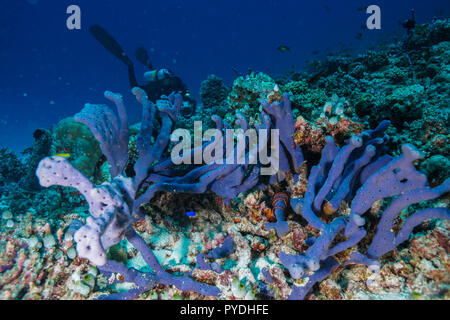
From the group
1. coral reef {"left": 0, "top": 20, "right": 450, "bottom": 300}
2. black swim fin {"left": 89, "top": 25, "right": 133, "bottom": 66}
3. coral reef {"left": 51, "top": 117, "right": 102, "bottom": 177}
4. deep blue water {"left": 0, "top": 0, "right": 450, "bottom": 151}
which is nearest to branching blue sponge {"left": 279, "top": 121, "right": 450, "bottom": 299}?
coral reef {"left": 0, "top": 20, "right": 450, "bottom": 300}

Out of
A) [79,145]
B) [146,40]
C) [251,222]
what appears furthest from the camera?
[146,40]

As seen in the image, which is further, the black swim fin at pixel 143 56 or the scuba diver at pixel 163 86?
the black swim fin at pixel 143 56

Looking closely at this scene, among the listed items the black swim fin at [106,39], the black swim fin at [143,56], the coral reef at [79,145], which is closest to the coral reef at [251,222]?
the coral reef at [79,145]

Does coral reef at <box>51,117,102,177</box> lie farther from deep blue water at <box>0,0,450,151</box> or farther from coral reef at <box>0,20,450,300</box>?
deep blue water at <box>0,0,450,151</box>

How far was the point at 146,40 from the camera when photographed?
138250mm

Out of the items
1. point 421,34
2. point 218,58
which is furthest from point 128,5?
point 421,34

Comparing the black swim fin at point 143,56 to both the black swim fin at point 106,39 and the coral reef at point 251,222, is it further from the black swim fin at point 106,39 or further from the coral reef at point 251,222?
the coral reef at point 251,222

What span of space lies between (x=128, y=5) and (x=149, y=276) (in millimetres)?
170565

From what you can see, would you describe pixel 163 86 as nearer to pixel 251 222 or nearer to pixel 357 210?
pixel 251 222

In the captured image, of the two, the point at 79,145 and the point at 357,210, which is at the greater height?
the point at 79,145

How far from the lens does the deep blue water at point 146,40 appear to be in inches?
3334

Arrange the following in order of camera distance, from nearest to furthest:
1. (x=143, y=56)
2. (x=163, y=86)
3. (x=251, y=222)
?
(x=251, y=222), (x=163, y=86), (x=143, y=56)

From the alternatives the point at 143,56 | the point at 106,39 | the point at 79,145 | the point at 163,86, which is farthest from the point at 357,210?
the point at 106,39
